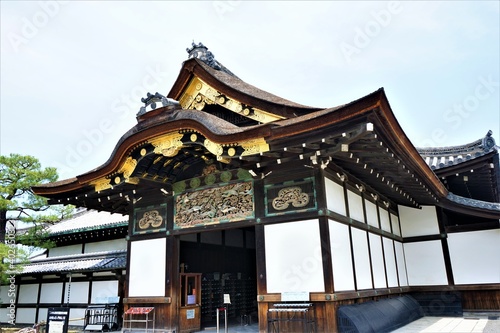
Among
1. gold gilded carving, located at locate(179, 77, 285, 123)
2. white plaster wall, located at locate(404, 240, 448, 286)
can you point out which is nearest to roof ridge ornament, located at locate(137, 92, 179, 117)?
gold gilded carving, located at locate(179, 77, 285, 123)

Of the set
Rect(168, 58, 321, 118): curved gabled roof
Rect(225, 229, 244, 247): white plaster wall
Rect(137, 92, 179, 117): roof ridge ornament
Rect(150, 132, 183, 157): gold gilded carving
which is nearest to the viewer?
Rect(150, 132, 183, 157): gold gilded carving

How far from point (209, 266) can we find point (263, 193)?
197 inches

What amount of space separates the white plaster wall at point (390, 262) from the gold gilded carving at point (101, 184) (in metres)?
7.99

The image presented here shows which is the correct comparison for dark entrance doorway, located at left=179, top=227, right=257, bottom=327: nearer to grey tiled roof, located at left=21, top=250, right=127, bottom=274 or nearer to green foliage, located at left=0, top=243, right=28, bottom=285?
grey tiled roof, located at left=21, top=250, right=127, bottom=274

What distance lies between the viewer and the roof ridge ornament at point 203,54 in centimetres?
1248

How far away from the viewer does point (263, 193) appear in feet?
30.0

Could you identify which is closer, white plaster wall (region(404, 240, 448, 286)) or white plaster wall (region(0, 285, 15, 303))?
white plaster wall (region(404, 240, 448, 286))

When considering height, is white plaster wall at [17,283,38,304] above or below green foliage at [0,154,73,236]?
below

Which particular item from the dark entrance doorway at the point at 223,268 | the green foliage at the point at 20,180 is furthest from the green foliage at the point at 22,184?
the dark entrance doorway at the point at 223,268

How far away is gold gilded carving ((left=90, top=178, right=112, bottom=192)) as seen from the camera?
403 inches

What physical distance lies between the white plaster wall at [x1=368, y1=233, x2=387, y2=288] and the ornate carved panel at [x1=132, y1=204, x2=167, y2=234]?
5640 millimetres

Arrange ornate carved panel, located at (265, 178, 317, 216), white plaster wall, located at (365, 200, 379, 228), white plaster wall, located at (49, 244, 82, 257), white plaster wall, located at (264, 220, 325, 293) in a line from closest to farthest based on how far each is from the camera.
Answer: white plaster wall, located at (264, 220, 325, 293) < ornate carved panel, located at (265, 178, 317, 216) < white plaster wall, located at (365, 200, 379, 228) < white plaster wall, located at (49, 244, 82, 257)

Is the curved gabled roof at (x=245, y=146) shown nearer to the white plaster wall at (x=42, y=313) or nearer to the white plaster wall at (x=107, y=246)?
the white plaster wall at (x=107, y=246)

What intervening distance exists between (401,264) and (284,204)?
6381mm
